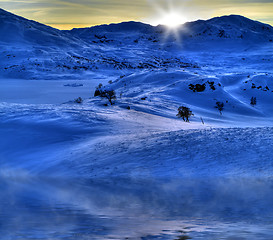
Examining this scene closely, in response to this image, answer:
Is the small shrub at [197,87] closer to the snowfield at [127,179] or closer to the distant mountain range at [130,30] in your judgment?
the snowfield at [127,179]

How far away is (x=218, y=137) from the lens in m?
8.84

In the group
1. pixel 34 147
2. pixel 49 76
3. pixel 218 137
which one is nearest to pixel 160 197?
pixel 218 137

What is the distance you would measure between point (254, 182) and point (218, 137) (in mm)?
2975

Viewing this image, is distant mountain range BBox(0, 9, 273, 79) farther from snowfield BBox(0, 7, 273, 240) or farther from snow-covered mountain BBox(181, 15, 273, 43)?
snowfield BBox(0, 7, 273, 240)

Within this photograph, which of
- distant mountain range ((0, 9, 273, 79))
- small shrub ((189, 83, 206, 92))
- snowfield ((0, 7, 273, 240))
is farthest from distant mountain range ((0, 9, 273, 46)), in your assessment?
snowfield ((0, 7, 273, 240))

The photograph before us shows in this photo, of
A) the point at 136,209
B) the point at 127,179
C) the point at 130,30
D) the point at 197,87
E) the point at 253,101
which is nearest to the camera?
the point at 136,209

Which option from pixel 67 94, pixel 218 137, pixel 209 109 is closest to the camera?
pixel 218 137

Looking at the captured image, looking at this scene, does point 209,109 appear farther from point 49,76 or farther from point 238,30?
point 238,30

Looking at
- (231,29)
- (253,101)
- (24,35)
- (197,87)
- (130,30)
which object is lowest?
(253,101)

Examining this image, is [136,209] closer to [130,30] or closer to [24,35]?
[24,35]

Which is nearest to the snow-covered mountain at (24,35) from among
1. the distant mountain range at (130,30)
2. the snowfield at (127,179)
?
the distant mountain range at (130,30)

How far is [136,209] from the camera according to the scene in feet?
16.6

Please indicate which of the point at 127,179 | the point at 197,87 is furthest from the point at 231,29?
the point at 127,179

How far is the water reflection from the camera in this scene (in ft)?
13.1
